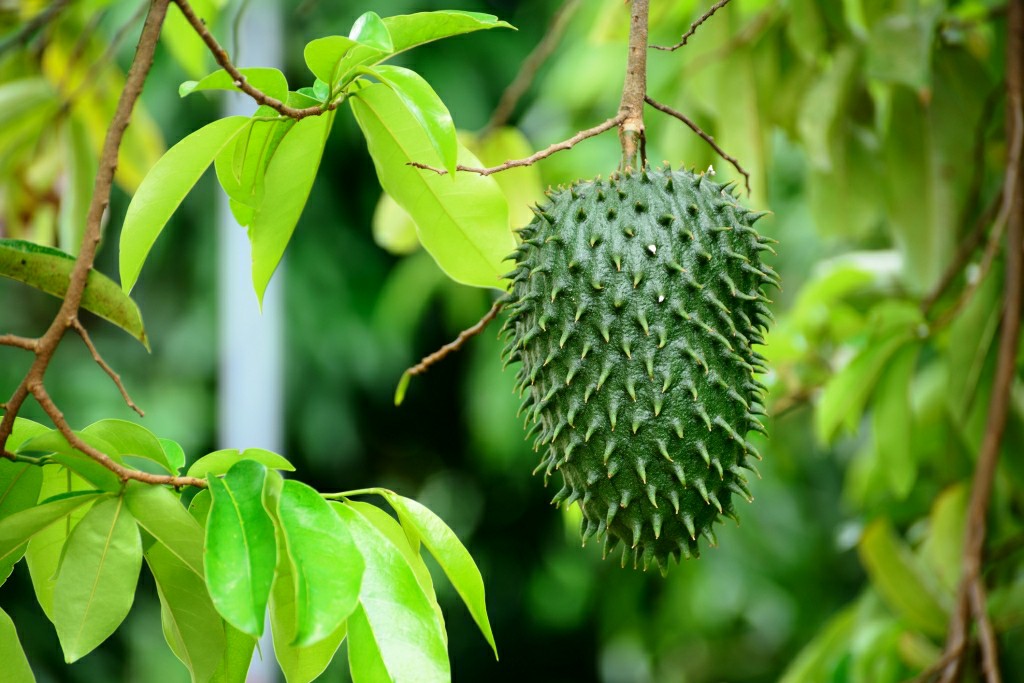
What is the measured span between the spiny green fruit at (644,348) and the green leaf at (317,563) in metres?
0.38

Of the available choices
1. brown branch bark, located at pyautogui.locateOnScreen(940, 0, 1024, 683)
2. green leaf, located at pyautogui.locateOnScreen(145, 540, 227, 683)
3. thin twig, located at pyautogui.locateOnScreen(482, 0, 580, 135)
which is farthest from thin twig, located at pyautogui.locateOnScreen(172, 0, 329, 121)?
brown branch bark, located at pyautogui.locateOnScreen(940, 0, 1024, 683)

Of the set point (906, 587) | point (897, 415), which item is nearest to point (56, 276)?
point (897, 415)

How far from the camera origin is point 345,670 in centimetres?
624

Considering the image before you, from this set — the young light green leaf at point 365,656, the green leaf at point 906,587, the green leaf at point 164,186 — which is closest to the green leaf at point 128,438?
the green leaf at point 164,186

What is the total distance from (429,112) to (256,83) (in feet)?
0.76

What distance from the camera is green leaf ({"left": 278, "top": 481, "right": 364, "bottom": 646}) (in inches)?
33.1

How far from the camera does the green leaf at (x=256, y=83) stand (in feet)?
3.44

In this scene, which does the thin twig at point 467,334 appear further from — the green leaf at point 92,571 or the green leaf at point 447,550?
the green leaf at point 92,571

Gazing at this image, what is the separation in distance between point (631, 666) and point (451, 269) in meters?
6.32

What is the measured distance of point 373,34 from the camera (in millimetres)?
1047

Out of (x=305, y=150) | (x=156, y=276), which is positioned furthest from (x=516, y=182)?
(x=156, y=276)

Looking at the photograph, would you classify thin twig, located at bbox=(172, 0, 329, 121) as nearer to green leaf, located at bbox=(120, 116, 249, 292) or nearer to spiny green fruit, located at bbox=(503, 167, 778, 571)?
green leaf, located at bbox=(120, 116, 249, 292)

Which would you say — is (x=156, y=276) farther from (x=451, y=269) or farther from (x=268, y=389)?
(x=451, y=269)

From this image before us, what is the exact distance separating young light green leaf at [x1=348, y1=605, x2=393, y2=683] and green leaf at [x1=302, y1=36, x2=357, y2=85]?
57 cm
